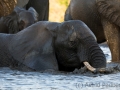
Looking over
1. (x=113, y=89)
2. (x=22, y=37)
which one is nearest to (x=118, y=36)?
(x=22, y=37)

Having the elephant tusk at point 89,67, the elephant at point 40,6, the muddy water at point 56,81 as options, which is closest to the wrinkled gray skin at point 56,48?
the elephant tusk at point 89,67

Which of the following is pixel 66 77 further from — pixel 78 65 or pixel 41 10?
pixel 41 10

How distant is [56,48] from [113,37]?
2.65m

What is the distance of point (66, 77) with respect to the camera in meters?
6.70

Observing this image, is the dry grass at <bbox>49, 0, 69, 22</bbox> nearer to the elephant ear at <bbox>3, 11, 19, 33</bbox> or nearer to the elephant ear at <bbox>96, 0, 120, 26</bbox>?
the elephant ear at <bbox>3, 11, 19, 33</bbox>

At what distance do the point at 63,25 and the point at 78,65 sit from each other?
0.49 metres

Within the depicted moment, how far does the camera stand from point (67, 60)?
7527 millimetres

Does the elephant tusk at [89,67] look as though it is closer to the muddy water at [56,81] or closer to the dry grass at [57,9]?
the muddy water at [56,81]

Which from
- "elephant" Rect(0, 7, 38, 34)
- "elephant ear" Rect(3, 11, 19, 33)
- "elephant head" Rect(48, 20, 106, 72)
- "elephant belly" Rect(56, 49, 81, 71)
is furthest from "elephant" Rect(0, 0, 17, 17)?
"elephant ear" Rect(3, 11, 19, 33)

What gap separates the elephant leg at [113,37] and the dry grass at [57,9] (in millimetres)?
16564

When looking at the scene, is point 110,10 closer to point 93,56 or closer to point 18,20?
point 18,20

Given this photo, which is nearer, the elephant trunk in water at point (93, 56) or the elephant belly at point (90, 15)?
the elephant trunk in water at point (93, 56)

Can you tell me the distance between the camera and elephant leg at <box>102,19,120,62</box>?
1003cm

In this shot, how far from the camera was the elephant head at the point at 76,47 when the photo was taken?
23.8 ft
